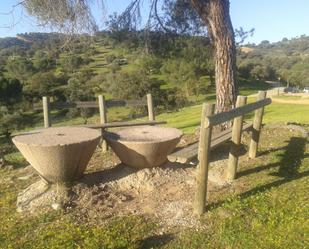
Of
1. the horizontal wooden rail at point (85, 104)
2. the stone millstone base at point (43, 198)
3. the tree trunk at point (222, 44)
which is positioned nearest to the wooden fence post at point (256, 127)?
the tree trunk at point (222, 44)

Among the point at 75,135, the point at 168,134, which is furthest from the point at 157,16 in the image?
the point at 75,135

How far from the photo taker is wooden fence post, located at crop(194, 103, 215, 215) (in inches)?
237

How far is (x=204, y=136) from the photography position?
6070mm

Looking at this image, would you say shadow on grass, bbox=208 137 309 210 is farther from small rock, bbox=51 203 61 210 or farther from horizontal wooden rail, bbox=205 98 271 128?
small rock, bbox=51 203 61 210

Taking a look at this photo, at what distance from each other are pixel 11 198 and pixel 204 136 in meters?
4.17

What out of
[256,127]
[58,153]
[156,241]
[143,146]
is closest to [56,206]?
[58,153]

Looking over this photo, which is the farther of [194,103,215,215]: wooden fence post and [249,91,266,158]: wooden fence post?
[249,91,266,158]: wooden fence post

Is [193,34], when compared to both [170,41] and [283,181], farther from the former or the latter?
[283,181]

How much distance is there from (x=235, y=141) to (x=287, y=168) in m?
1.74

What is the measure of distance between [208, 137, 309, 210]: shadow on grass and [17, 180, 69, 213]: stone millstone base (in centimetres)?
270

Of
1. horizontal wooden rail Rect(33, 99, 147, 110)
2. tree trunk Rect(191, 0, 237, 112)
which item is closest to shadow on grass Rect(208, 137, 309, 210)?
tree trunk Rect(191, 0, 237, 112)

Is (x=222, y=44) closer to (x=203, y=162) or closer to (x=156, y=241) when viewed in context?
(x=203, y=162)

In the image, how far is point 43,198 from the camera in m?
7.13

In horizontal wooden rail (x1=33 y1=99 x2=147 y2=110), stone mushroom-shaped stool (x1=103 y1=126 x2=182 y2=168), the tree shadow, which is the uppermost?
horizontal wooden rail (x1=33 y1=99 x2=147 y2=110)
